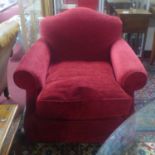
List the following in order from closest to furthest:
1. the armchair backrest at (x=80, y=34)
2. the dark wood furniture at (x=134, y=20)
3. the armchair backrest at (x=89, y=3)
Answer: the armchair backrest at (x=80, y=34)
the dark wood furniture at (x=134, y=20)
the armchair backrest at (x=89, y=3)

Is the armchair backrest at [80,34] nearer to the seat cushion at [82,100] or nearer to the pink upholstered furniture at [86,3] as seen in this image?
the seat cushion at [82,100]

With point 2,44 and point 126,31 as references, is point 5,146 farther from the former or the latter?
point 126,31

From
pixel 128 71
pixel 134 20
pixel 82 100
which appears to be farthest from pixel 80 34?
pixel 134 20

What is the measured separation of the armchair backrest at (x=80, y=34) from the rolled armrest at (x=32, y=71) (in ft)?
0.89

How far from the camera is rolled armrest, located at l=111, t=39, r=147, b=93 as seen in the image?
159cm

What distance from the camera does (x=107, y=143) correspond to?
109cm

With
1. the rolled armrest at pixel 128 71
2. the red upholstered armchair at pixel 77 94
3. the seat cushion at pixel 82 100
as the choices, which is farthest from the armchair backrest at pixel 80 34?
the seat cushion at pixel 82 100

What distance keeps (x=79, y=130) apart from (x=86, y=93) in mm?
282

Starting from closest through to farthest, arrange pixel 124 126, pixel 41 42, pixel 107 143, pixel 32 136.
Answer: pixel 107 143 < pixel 124 126 < pixel 32 136 < pixel 41 42

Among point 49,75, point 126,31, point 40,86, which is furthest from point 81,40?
point 126,31

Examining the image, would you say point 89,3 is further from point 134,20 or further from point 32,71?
point 32,71

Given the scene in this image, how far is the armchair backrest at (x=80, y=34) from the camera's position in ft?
7.04

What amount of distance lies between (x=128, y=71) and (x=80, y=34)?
72 cm

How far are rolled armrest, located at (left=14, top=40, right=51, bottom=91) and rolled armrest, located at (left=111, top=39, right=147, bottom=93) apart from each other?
567 millimetres
